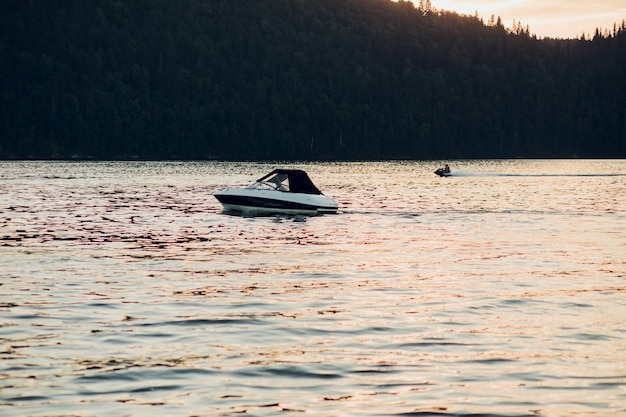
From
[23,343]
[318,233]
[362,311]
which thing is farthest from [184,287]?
[318,233]

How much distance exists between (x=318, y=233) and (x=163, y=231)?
303 inches

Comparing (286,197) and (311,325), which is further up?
(286,197)

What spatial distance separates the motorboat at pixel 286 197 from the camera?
173 ft

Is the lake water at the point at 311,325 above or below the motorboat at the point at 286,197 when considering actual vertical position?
below

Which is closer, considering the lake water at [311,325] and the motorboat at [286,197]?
the lake water at [311,325]

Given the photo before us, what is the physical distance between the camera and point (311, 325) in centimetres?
1967

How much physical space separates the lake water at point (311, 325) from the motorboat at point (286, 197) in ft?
33.3

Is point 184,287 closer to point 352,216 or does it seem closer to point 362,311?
point 362,311

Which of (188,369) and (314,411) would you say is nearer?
(314,411)

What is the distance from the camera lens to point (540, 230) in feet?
156

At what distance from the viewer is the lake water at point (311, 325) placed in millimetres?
13859

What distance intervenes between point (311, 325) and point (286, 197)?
109 ft

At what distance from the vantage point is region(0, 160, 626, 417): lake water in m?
13.9

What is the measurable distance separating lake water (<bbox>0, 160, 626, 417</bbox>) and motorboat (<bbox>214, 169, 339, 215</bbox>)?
10.1m
